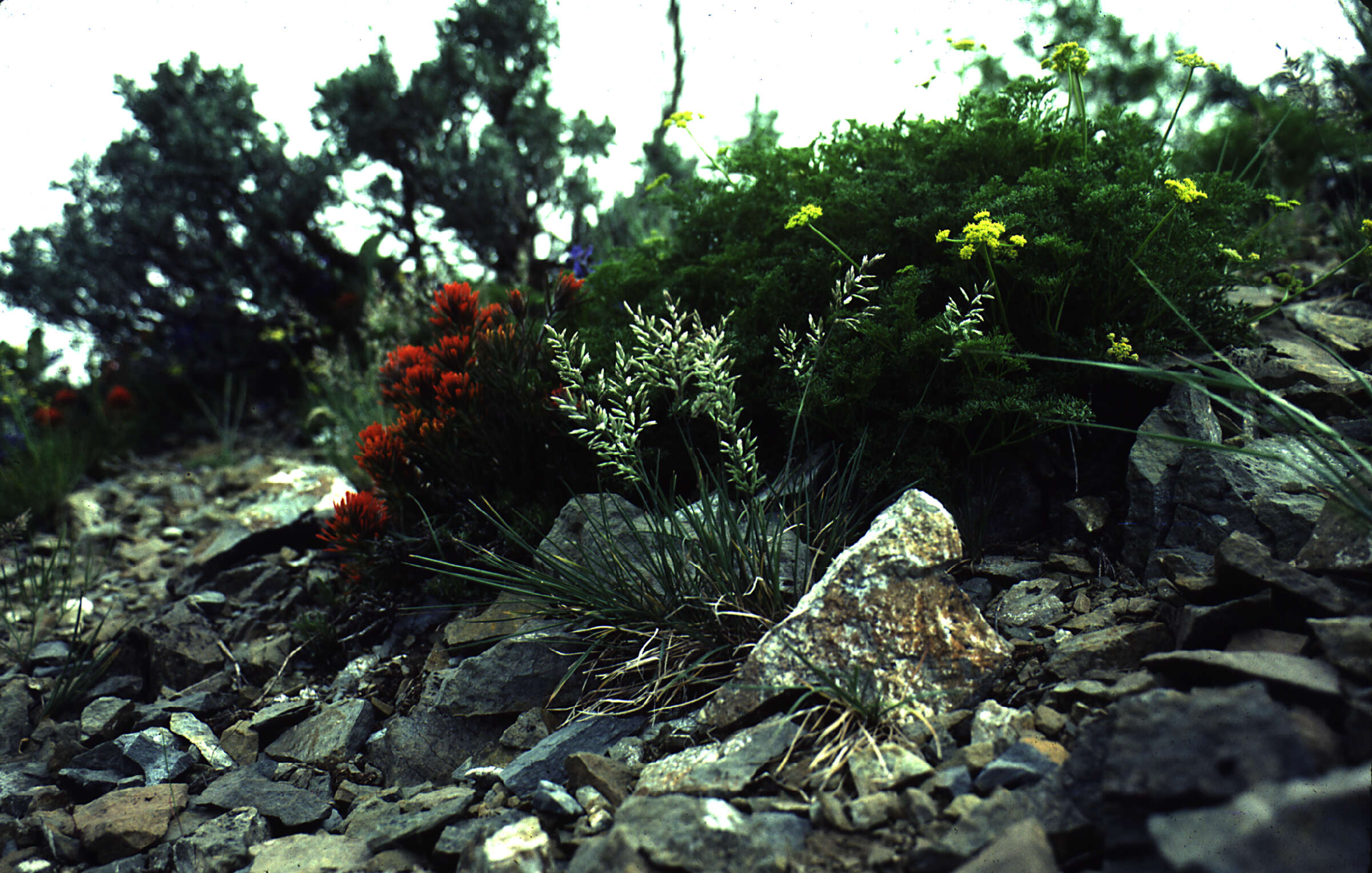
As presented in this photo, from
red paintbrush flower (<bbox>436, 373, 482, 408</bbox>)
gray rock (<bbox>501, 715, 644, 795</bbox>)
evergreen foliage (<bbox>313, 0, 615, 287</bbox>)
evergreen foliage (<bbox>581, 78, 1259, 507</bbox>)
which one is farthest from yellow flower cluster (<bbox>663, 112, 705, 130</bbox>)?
evergreen foliage (<bbox>313, 0, 615, 287</bbox>)

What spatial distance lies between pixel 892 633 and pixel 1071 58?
2.45 m

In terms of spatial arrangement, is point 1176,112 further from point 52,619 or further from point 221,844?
point 52,619

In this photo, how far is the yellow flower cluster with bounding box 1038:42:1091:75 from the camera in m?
3.30

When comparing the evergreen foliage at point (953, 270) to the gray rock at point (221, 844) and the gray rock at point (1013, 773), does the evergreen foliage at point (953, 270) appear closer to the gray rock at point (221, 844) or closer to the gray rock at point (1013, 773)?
the gray rock at point (1013, 773)

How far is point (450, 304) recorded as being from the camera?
3965 mm

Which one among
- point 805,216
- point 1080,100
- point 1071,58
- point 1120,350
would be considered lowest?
point 1120,350

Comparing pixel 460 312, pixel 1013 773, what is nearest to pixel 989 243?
pixel 1013 773

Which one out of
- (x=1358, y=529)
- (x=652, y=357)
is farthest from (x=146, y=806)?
(x=1358, y=529)

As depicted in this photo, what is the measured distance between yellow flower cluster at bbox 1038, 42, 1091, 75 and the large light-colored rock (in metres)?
2.04

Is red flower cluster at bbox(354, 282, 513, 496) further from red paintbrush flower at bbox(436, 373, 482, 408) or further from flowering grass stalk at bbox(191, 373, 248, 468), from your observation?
flowering grass stalk at bbox(191, 373, 248, 468)

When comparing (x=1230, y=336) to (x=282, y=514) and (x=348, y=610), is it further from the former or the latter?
(x=282, y=514)

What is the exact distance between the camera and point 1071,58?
331 centimetres

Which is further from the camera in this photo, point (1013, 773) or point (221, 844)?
point (221, 844)

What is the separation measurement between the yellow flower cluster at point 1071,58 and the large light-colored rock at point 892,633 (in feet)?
6.69
